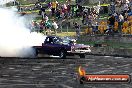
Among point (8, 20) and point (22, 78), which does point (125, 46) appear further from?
point (22, 78)

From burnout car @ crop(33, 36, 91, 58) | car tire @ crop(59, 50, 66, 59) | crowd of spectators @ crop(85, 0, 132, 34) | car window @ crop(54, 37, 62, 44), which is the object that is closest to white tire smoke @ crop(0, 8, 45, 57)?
burnout car @ crop(33, 36, 91, 58)

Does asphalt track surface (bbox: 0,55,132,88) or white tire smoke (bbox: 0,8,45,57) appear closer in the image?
asphalt track surface (bbox: 0,55,132,88)

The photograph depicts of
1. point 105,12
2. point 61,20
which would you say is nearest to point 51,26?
point 61,20

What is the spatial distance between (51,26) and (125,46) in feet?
29.9

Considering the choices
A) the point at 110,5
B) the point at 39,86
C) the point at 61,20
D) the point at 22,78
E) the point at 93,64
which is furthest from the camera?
the point at 61,20

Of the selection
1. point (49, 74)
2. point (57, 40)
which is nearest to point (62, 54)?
point (57, 40)

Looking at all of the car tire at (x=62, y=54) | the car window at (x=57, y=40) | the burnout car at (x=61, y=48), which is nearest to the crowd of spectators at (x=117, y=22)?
the burnout car at (x=61, y=48)

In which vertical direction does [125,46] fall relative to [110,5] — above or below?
below

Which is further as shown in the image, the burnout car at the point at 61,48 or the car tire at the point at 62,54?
the car tire at the point at 62,54

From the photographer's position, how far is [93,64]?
26.9 meters

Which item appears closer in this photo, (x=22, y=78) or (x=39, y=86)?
(x=39, y=86)

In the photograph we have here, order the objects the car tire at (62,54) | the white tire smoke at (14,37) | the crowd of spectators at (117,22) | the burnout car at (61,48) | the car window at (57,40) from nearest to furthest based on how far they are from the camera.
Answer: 1. the burnout car at (61,48)
2. the car tire at (62,54)
3. the car window at (57,40)
4. the white tire smoke at (14,37)
5. the crowd of spectators at (117,22)

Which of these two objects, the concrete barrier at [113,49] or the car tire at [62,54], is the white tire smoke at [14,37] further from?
the concrete barrier at [113,49]

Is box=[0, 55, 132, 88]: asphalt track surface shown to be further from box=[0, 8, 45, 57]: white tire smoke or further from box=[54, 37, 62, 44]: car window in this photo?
box=[0, 8, 45, 57]: white tire smoke
